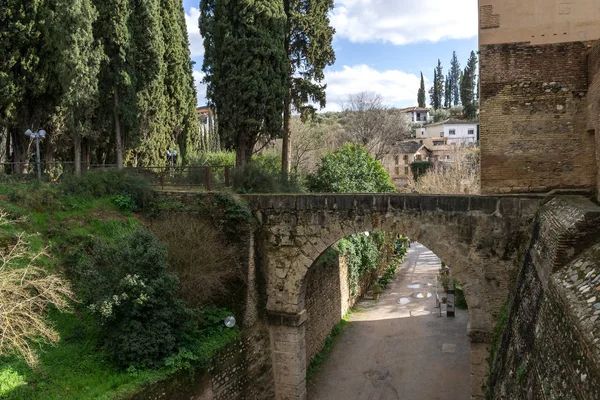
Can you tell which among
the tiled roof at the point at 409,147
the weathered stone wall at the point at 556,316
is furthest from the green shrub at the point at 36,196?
the tiled roof at the point at 409,147

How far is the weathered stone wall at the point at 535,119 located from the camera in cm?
1063

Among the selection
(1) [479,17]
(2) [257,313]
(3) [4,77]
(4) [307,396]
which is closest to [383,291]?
(4) [307,396]

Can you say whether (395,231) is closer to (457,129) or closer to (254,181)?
(254,181)

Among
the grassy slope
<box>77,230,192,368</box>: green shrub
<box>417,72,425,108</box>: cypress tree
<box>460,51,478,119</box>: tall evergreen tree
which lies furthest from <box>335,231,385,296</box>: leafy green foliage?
<box>417,72,425,108</box>: cypress tree

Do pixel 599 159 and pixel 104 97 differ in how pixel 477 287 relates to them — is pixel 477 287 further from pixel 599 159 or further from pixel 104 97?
pixel 104 97

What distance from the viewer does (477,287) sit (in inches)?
395

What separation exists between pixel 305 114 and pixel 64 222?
40.4ft

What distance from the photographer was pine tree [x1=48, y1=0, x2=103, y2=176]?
1520 cm

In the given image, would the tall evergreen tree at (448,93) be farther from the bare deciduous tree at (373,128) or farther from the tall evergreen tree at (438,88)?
the bare deciduous tree at (373,128)

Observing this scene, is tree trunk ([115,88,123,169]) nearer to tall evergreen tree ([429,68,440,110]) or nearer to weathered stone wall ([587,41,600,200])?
weathered stone wall ([587,41,600,200])

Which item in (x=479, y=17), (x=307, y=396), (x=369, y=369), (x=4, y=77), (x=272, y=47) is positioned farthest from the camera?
(x=272, y=47)

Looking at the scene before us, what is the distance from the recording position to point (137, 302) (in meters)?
8.50

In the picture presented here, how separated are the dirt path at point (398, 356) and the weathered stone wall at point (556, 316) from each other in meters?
4.13

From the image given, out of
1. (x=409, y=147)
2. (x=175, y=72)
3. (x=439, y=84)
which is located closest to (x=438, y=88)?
(x=439, y=84)
